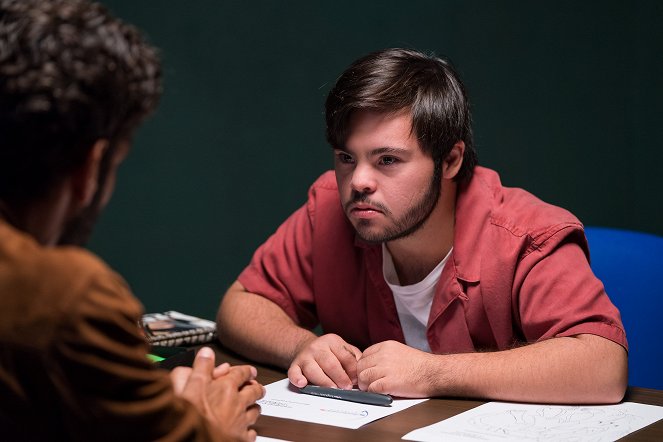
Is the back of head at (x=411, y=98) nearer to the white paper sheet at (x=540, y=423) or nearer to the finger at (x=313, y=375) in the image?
the finger at (x=313, y=375)

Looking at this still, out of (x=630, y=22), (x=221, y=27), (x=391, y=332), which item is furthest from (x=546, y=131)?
(x=391, y=332)

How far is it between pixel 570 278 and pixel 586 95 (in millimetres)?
2216

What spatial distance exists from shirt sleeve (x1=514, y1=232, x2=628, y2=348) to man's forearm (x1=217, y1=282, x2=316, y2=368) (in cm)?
47

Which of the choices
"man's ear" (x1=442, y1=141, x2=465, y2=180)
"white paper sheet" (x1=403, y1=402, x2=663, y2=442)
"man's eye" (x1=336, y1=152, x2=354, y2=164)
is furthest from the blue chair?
"man's eye" (x1=336, y1=152, x2=354, y2=164)

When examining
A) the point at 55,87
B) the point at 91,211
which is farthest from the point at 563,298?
the point at 55,87

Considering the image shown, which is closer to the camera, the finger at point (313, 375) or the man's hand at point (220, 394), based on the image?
the man's hand at point (220, 394)

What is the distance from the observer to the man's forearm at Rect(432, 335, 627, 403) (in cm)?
164

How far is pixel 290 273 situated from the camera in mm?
2273

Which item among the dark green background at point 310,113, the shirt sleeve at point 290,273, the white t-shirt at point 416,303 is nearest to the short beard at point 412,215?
the white t-shirt at point 416,303

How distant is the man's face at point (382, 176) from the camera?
6.59 feet

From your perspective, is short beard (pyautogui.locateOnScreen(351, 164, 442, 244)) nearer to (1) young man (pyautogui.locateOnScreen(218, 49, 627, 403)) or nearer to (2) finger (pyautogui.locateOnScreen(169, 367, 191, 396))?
(1) young man (pyautogui.locateOnScreen(218, 49, 627, 403))

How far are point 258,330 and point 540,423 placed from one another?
75 cm

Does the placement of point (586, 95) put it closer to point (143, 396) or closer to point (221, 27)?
point (221, 27)

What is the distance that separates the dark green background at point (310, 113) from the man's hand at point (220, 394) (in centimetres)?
192
